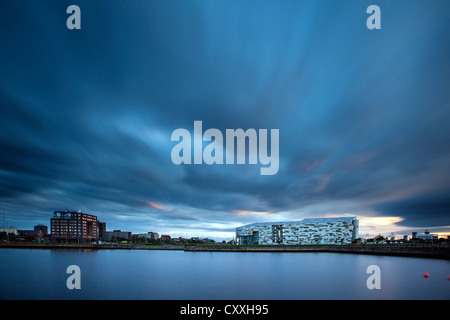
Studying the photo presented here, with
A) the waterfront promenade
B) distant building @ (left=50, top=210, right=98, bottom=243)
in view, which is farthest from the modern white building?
distant building @ (left=50, top=210, right=98, bottom=243)

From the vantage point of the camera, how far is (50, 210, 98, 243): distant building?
154250 millimetres

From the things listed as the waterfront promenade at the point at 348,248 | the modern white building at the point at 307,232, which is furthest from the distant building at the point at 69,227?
the modern white building at the point at 307,232

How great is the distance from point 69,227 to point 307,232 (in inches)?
6378

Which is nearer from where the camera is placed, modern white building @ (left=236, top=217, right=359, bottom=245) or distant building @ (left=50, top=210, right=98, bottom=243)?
modern white building @ (left=236, top=217, right=359, bottom=245)

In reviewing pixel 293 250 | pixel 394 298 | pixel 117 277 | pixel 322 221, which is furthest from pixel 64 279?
pixel 322 221

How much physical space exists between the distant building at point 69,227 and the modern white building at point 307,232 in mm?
117643

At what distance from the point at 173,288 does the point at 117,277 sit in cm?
1184

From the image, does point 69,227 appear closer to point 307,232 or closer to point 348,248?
point 307,232

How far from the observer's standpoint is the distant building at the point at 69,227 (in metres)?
154

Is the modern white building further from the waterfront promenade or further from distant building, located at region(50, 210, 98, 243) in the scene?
distant building, located at region(50, 210, 98, 243)

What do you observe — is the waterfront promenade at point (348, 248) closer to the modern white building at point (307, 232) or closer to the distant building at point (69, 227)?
the modern white building at point (307, 232)

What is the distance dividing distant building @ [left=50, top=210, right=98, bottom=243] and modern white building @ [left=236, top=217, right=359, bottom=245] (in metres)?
118
